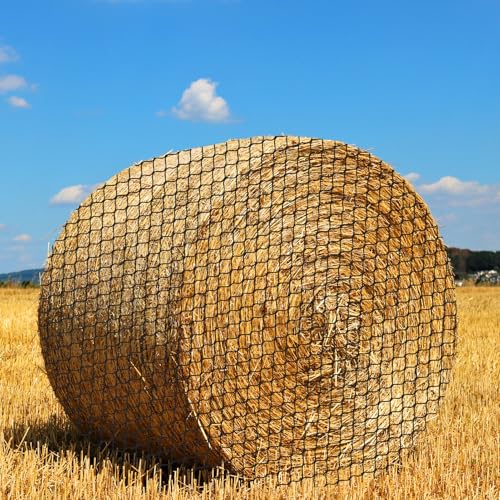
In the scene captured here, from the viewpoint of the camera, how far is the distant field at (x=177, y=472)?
4.73m

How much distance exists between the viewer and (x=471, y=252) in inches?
1613

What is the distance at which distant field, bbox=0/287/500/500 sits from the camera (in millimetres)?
4730

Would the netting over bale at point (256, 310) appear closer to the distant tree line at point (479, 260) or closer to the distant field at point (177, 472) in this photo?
the distant field at point (177, 472)

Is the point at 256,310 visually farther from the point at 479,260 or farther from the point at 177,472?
the point at 479,260

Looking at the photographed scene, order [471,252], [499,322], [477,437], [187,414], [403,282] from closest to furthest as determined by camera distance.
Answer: [187,414] < [403,282] < [477,437] < [499,322] < [471,252]

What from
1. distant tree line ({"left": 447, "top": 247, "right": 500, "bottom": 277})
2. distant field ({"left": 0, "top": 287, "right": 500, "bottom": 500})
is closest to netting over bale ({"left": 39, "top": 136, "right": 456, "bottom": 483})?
distant field ({"left": 0, "top": 287, "right": 500, "bottom": 500})

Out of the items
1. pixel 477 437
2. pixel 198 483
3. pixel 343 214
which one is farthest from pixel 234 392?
pixel 477 437

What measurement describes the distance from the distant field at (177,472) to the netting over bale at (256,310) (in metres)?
0.23

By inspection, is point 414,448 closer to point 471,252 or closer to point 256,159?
point 256,159

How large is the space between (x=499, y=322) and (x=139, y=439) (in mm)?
9727

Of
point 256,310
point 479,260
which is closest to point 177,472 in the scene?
point 256,310

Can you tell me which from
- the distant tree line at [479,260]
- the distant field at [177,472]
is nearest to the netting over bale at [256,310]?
the distant field at [177,472]

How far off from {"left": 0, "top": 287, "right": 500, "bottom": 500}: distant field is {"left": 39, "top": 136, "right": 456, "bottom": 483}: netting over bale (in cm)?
23

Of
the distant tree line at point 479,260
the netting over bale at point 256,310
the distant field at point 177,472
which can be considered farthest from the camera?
the distant tree line at point 479,260
